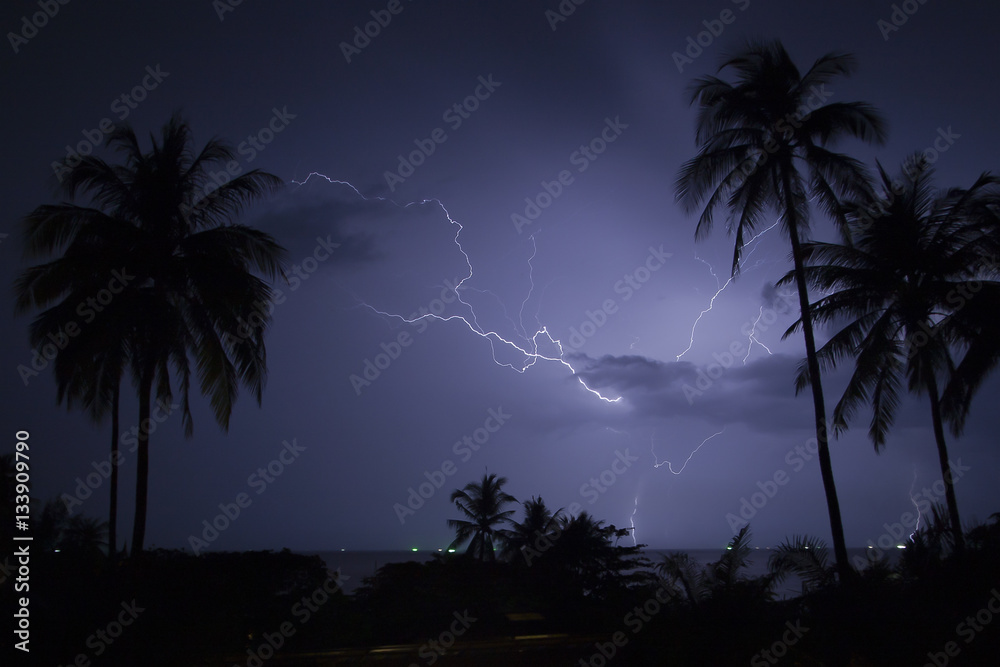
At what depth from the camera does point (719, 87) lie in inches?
510

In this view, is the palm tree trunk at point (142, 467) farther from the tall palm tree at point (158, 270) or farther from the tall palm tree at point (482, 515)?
the tall palm tree at point (482, 515)

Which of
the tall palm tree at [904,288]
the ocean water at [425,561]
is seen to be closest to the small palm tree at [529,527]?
the ocean water at [425,561]

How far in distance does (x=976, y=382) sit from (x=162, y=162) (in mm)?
15998

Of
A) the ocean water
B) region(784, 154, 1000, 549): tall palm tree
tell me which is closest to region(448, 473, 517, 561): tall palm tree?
the ocean water

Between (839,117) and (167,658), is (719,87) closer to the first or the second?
(839,117)

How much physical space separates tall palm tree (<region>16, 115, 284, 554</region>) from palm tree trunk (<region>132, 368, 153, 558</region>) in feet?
0.06

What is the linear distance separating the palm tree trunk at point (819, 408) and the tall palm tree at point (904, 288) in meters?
1.09

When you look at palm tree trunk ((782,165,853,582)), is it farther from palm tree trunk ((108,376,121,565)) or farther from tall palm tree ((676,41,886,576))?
palm tree trunk ((108,376,121,565))

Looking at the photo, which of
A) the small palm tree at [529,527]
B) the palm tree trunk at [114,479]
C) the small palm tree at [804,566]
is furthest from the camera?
the small palm tree at [529,527]

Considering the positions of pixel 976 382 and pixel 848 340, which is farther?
pixel 848 340

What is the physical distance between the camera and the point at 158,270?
1102 cm

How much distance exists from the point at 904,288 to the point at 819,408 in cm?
385

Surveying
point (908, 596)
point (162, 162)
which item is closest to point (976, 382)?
point (908, 596)

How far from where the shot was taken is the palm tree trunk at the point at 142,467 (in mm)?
10000
